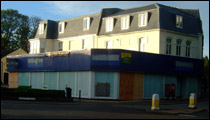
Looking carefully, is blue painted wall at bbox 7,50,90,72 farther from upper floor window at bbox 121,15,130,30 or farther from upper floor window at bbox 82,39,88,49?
upper floor window at bbox 121,15,130,30

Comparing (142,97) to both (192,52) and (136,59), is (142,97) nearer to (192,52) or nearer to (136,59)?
(136,59)

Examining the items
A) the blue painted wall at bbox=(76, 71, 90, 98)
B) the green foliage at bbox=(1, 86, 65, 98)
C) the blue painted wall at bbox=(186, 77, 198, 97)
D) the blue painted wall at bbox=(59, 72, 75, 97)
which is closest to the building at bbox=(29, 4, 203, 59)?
the blue painted wall at bbox=(186, 77, 198, 97)

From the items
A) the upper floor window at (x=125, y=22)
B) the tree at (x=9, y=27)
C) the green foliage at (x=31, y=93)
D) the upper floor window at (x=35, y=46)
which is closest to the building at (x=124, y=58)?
the upper floor window at (x=125, y=22)

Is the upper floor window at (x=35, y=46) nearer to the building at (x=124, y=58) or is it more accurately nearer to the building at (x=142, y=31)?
the building at (x=142, y=31)

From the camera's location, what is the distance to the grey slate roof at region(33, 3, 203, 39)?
32.9 meters

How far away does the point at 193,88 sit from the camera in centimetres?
3581

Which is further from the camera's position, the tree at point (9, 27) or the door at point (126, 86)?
the tree at point (9, 27)

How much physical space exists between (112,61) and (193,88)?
12.4 m

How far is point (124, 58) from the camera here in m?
28.3

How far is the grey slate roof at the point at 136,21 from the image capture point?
32.9 m

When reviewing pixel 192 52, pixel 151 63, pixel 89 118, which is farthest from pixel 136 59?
pixel 89 118

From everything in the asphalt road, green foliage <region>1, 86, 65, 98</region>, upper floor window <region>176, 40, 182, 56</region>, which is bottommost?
the asphalt road

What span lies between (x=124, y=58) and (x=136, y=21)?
24.2 feet

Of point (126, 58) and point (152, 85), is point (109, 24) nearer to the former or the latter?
point (126, 58)
